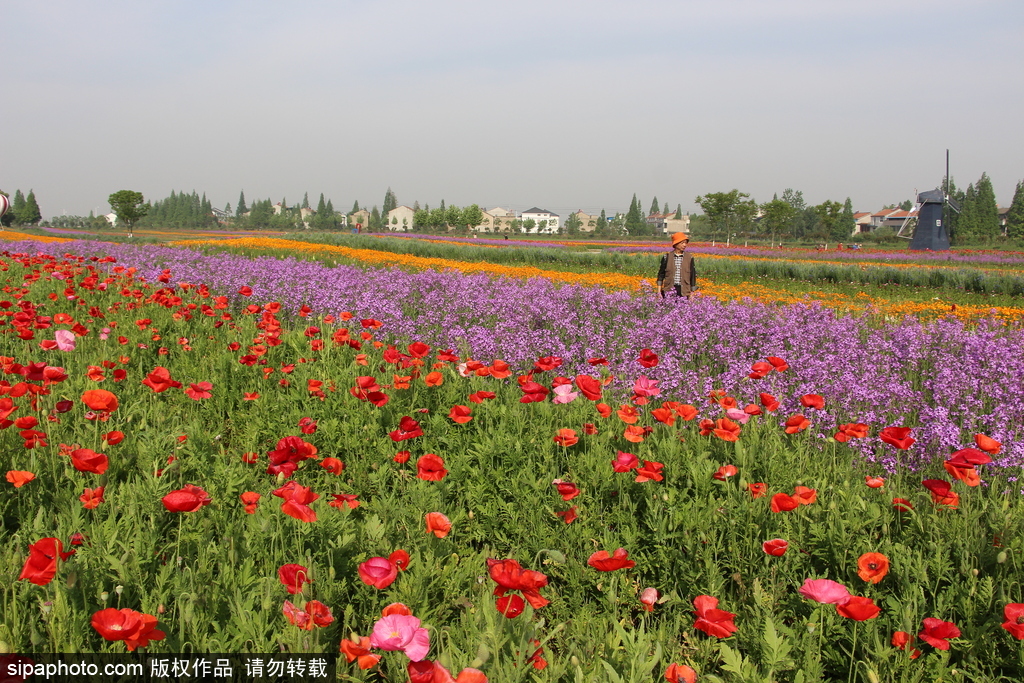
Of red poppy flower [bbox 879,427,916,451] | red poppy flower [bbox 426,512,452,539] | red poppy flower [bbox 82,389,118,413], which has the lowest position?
red poppy flower [bbox 426,512,452,539]

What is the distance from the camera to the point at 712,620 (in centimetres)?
175

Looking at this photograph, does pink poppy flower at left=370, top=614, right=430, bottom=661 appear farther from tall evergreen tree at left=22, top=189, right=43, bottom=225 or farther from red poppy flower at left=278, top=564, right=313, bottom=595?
tall evergreen tree at left=22, top=189, right=43, bottom=225

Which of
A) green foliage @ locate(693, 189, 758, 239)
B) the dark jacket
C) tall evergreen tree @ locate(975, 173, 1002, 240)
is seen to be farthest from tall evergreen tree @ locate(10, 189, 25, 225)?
tall evergreen tree @ locate(975, 173, 1002, 240)

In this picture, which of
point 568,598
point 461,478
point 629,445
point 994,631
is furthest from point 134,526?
point 994,631

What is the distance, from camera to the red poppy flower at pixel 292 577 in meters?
1.71

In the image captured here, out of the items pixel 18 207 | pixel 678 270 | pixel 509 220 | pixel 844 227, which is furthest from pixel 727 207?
pixel 18 207

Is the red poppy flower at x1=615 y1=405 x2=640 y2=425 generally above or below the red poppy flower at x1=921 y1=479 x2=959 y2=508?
above

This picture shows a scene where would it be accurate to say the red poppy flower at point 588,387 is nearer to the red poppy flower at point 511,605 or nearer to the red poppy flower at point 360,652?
the red poppy flower at point 511,605

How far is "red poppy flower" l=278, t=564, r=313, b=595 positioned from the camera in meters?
1.71

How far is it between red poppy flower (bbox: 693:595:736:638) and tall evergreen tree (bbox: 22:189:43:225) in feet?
359

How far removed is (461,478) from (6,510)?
199cm

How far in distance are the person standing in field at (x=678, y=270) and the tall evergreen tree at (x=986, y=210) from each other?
78.7 m

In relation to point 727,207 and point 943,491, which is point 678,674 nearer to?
point 943,491

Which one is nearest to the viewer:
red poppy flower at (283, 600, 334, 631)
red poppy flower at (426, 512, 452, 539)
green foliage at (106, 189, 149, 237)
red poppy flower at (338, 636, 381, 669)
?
red poppy flower at (338, 636, 381, 669)
